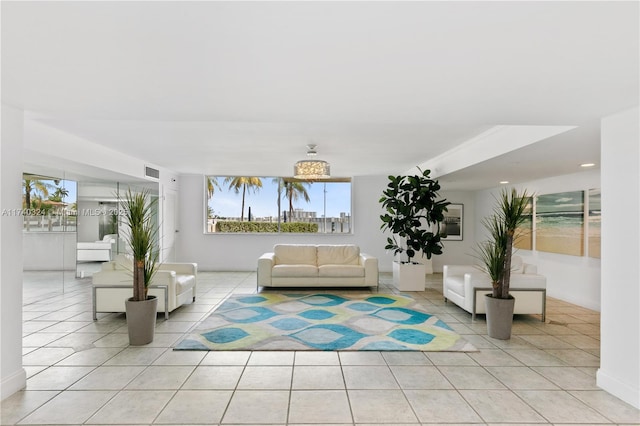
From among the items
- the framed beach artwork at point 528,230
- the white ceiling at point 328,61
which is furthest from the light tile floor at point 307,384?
the framed beach artwork at point 528,230

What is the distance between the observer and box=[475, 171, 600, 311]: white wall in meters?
5.44

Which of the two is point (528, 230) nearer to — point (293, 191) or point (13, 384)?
point (293, 191)

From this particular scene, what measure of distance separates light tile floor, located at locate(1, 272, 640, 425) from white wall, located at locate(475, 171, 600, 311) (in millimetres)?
Answer: 1392

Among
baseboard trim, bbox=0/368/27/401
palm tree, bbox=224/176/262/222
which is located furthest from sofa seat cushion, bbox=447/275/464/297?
palm tree, bbox=224/176/262/222

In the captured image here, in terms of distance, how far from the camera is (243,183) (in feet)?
30.6

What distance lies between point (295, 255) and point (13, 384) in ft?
15.9

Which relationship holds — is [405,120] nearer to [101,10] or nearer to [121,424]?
[101,10]

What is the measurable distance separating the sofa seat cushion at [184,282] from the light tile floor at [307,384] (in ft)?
2.37

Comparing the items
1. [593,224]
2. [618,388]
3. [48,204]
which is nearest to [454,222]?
[593,224]

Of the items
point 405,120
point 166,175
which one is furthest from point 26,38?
point 166,175

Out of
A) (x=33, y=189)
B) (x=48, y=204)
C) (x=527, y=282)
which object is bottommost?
(x=527, y=282)

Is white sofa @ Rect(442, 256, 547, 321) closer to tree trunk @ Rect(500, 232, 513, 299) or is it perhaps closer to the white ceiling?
tree trunk @ Rect(500, 232, 513, 299)

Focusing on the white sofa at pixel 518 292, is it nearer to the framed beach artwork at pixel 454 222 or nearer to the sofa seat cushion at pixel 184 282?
the sofa seat cushion at pixel 184 282

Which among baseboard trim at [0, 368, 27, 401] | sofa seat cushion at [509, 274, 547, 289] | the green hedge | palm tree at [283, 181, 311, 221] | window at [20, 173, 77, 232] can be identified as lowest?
baseboard trim at [0, 368, 27, 401]
